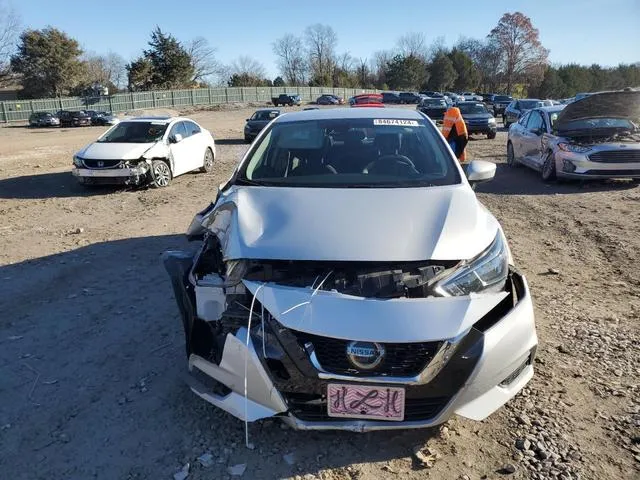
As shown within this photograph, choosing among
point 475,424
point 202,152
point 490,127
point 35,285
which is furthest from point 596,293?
point 490,127

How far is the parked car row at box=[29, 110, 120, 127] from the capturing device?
→ 3884 cm

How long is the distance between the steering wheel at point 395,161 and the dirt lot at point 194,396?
168cm

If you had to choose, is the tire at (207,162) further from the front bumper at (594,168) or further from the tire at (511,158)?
the front bumper at (594,168)

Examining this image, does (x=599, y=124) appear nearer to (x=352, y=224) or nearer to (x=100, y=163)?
(x=352, y=224)

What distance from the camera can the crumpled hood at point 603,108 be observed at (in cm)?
1015

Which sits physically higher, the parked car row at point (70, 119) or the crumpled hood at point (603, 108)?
the crumpled hood at point (603, 108)

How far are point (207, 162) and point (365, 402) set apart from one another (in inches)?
481

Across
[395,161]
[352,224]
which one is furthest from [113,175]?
[352,224]

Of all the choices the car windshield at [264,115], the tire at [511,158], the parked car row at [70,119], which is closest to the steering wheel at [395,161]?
the tire at [511,158]

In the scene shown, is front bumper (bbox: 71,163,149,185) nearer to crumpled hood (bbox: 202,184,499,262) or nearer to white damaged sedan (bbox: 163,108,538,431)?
crumpled hood (bbox: 202,184,499,262)

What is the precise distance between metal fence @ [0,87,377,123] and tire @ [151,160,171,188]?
39.2m

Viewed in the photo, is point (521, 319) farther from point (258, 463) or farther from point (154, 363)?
point (154, 363)

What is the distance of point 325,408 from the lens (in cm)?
246

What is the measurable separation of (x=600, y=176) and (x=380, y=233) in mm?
8723
